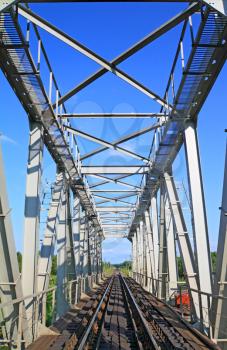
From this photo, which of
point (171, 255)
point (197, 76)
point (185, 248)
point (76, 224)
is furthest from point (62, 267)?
point (197, 76)

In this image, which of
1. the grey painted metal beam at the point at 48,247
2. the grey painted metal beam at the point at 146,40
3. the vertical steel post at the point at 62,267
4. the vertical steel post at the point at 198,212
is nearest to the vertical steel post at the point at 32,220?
the grey painted metal beam at the point at 48,247

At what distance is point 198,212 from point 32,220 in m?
4.22

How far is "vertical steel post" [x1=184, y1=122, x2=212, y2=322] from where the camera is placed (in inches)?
377

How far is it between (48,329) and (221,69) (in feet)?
24.3

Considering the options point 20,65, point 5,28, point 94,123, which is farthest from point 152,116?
point 5,28

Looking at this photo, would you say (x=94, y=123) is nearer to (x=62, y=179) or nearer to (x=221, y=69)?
(x=62, y=179)

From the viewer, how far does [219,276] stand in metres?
7.65

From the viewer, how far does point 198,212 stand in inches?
392

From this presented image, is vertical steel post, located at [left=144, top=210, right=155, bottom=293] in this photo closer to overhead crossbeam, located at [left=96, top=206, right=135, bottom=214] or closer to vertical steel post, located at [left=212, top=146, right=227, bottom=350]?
overhead crossbeam, located at [left=96, top=206, right=135, bottom=214]

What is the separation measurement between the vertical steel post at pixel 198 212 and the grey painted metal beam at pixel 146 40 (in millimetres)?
2689

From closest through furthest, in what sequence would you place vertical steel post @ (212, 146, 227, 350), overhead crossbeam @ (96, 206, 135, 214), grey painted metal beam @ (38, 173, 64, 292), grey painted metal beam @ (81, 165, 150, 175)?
vertical steel post @ (212, 146, 227, 350), grey painted metal beam @ (38, 173, 64, 292), grey painted metal beam @ (81, 165, 150, 175), overhead crossbeam @ (96, 206, 135, 214)

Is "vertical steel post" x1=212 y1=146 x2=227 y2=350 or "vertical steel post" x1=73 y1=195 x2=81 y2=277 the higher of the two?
"vertical steel post" x1=73 y1=195 x2=81 y2=277

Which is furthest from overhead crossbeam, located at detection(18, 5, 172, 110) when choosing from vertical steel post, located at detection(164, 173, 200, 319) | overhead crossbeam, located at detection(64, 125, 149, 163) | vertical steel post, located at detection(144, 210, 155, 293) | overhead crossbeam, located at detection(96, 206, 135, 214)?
overhead crossbeam, located at detection(96, 206, 135, 214)

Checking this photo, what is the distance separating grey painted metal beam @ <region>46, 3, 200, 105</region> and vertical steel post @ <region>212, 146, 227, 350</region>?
3.22m
